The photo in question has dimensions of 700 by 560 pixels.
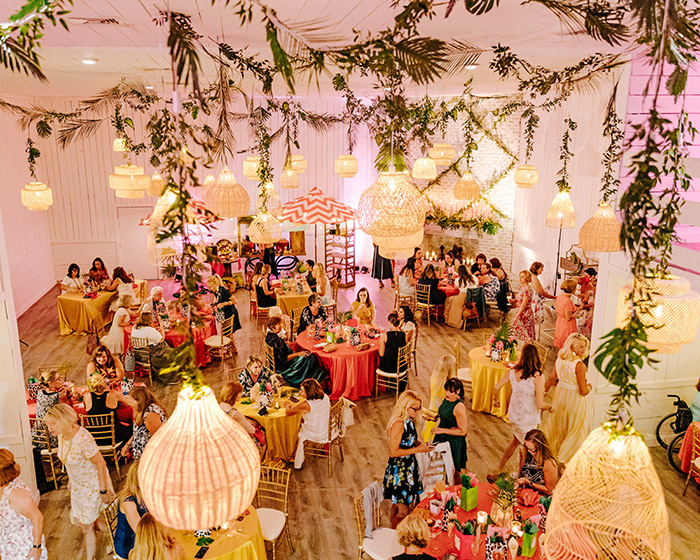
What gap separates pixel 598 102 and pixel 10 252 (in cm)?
1113

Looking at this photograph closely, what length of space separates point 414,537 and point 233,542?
1.38 m

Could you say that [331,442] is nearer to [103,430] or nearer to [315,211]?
[103,430]

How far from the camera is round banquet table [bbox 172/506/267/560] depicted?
170 inches

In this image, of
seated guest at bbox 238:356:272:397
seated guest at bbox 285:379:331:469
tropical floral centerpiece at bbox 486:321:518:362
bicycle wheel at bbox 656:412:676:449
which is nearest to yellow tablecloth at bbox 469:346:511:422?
tropical floral centerpiece at bbox 486:321:518:362

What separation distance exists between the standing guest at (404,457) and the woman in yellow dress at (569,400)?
6.30 feet

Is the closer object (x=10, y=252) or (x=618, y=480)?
(x=618, y=480)

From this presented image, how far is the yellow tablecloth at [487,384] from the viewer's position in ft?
24.6

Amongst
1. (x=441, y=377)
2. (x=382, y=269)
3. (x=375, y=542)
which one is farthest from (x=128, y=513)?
(x=382, y=269)

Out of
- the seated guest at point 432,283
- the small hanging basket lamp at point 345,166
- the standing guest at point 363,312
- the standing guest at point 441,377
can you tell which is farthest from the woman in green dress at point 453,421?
the seated guest at point 432,283

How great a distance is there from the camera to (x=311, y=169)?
15305 millimetres

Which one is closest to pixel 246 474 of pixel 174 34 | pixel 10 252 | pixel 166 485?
pixel 166 485

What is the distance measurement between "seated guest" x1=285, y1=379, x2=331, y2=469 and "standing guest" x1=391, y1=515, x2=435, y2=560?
244cm

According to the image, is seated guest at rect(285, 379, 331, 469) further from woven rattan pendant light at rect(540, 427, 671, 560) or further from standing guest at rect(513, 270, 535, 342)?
woven rattan pendant light at rect(540, 427, 671, 560)

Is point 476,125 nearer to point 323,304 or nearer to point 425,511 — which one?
point 323,304
